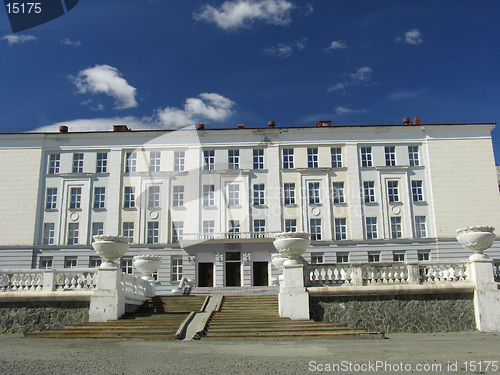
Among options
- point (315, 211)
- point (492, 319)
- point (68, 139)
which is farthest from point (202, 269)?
point (492, 319)

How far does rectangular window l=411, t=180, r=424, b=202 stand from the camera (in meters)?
36.4

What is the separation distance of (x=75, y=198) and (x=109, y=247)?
77.0 ft

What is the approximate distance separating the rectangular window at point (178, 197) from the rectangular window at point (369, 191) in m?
15.3

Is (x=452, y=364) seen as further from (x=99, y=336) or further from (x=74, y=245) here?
→ (x=74, y=245)

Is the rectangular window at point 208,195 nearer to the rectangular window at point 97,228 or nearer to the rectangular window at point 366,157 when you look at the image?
the rectangular window at point 97,228

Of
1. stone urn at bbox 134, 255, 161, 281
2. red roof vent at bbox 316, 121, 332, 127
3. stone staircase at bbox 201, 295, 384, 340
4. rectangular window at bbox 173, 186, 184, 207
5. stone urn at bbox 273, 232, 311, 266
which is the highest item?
red roof vent at bbox 316, 121, 332, 127

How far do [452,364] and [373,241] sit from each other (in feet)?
87.5

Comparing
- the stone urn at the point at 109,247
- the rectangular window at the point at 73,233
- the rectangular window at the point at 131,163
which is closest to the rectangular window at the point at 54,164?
the rectangular window at the point at 73,233

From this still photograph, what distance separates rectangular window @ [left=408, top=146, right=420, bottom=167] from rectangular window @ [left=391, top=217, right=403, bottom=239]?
5091 mm

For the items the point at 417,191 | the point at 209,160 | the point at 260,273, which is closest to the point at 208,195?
the point at 209,160

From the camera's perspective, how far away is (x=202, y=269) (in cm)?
3475

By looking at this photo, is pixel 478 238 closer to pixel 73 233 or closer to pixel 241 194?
pixel 241 194

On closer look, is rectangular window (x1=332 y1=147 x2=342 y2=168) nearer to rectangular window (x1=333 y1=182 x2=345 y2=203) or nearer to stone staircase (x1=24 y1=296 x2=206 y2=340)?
rectangular window (x1=333 y1=182 x2=345 y2=203)

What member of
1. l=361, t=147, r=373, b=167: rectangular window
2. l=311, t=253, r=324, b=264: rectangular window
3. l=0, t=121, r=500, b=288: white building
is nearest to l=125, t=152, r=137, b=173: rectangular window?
l=0, t=121, r=500, b=288: white building
